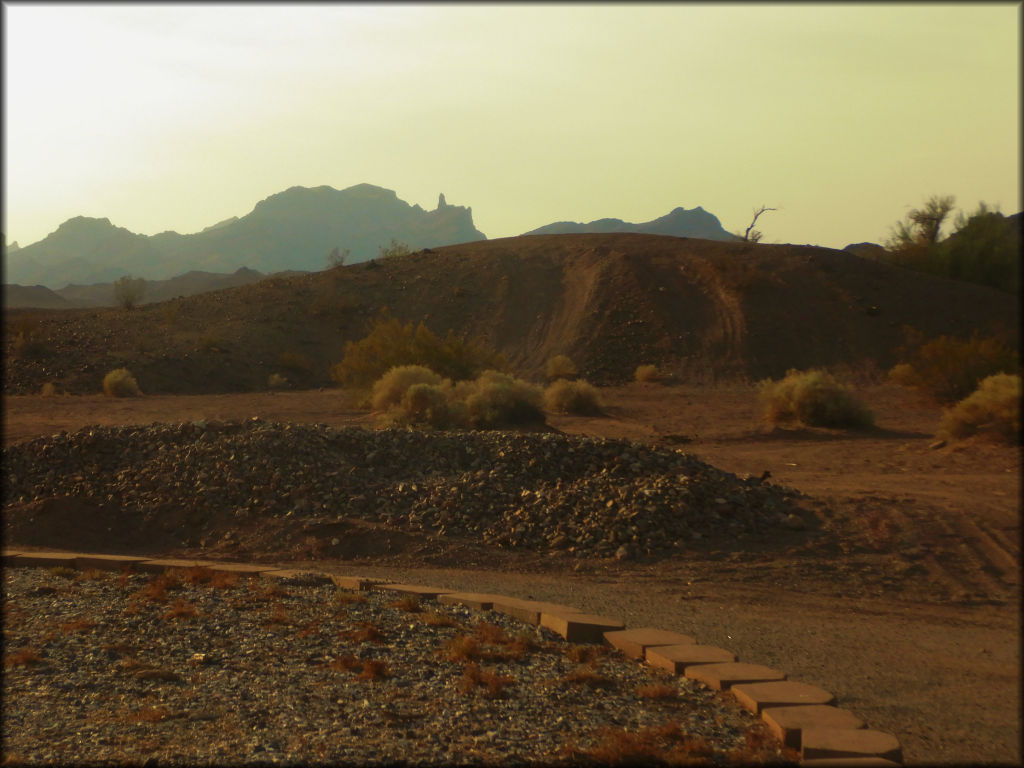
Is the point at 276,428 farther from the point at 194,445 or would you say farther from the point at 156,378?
the point at 156,378

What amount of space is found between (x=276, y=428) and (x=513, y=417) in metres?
9.28

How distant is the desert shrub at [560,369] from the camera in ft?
132

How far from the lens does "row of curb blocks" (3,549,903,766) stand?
5.09 m

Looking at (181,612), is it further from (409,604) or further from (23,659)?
(409,604)

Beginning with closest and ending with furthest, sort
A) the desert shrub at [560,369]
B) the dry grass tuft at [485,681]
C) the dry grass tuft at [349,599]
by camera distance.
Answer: the dry grass tuft at [485,681], the dry grass tuft at [349,599], the desert shrub at [560,369]

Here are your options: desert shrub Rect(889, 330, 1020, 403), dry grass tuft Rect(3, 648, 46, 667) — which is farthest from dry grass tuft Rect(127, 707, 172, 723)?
desert shrub Rect(889, 330, 1020, 403)

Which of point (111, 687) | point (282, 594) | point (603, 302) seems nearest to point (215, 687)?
point (111, 687)

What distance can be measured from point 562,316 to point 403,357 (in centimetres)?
1760

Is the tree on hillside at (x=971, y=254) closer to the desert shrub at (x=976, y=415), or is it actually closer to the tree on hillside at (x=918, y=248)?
the tree on hillside at (x=918, y=248)

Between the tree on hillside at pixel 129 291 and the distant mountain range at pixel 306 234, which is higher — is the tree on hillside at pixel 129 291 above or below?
below

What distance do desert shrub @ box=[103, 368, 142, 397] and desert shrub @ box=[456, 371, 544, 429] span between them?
16175 millimetres

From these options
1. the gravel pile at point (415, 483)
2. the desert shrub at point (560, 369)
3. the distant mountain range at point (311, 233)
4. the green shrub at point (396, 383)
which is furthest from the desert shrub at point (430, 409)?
the distant mountain range at point (311, 233)

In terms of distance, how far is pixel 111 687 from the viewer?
22.6 ft

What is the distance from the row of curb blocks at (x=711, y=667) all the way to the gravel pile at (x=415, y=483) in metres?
2.57
